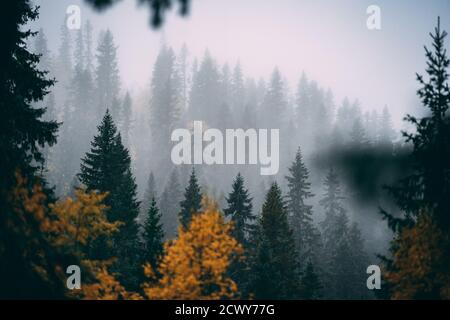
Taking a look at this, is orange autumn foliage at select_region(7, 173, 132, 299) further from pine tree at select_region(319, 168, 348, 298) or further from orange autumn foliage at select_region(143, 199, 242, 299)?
pine tree at select_region(319, 168, 348, 298)

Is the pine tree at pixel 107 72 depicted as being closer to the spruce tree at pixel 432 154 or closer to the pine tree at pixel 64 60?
the pine tree at pixel 64 60

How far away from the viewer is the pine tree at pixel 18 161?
26.9ft

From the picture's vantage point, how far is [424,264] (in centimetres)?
1284

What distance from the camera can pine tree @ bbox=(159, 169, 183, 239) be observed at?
4144cm

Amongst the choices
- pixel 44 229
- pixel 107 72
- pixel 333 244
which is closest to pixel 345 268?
pixel 333 244

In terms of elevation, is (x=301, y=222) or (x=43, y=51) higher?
(x=43, y=51)

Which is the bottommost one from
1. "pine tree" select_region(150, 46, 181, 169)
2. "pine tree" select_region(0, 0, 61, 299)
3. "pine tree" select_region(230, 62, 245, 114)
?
"pine tree" select_region(0, 0, 61, 299)

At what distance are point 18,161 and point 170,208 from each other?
33.4m

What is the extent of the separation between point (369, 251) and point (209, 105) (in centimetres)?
4688

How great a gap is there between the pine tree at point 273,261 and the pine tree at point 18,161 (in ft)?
32.8

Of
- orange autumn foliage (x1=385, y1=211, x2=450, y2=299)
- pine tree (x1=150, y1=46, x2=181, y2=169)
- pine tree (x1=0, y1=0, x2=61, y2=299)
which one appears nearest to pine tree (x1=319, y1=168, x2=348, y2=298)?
orange autumn foliage (x1=385, y1=211, x2=450, y2=299)

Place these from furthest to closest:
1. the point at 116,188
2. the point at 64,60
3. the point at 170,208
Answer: the point at 64,60 → the point at 170,208 → the point at 116,188

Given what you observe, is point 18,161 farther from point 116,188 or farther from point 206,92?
point 206,92

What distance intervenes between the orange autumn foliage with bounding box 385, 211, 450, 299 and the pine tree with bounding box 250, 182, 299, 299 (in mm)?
5774
